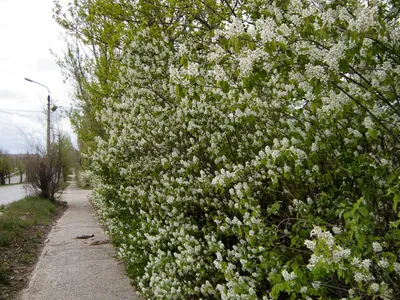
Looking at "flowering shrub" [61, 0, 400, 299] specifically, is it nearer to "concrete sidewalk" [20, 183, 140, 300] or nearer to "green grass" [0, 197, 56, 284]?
"concrete sidewalk" [20, 183, 140, 300]

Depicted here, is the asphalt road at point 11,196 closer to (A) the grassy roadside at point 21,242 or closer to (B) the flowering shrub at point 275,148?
(A) the grassy roadside at point 21,242

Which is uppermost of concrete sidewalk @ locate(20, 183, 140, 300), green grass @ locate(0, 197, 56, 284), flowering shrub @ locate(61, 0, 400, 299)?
flowering shrub @ locate(61, 0, 400, 299)

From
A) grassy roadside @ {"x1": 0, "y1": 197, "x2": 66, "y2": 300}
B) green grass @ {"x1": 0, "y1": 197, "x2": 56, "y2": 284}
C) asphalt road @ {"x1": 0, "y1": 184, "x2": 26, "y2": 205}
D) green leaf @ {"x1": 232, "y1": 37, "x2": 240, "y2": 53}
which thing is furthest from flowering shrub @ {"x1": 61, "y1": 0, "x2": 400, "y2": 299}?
asphalt road @ {"x1": 0, "y1": 184, "x2": 26, "y2": 205}

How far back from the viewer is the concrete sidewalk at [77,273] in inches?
208

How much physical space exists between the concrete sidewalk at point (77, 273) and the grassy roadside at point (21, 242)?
227 mm

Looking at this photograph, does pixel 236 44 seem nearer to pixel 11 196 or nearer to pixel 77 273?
pixel 77 273

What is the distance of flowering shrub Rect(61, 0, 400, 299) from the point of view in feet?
6.40

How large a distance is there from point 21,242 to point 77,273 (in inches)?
120

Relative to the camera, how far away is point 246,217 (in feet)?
8.40

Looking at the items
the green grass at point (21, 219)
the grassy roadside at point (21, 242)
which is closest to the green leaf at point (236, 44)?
the grassy roadside at point (21, 242)

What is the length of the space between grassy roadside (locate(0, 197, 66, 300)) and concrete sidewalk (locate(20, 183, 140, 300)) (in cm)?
23

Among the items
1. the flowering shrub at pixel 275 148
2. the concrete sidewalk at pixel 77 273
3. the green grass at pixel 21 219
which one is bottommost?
the concrete sidewalk at pixel 77 273

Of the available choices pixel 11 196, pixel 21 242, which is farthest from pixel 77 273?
pixel 11 196

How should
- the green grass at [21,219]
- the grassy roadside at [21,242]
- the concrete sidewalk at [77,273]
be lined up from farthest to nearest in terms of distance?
the green grass at [21,219], the grassy roadside at [21,242], the concrete sidewalk at [77,273]
